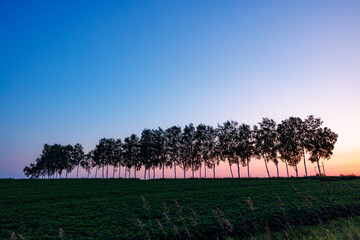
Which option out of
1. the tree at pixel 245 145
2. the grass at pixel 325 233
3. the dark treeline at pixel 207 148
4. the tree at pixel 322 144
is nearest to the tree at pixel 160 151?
the dark treeline at pixel 207 148

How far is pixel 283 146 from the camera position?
66.4 metres

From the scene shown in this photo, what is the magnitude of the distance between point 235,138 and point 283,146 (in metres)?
15.2

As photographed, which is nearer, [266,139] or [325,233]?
[325,233]

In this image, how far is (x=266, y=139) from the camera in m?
67.9

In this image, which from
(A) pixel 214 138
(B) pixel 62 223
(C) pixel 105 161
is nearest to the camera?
(B) pixel 62 223

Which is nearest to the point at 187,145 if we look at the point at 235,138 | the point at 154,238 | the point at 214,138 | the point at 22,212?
the point at 214,138

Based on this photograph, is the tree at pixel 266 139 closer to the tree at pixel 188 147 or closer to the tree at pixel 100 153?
the tree at pixel 188 147

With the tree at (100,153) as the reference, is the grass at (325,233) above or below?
below

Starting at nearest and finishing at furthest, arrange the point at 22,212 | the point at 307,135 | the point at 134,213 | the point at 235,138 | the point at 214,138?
the point at 134,213 → the point at 22,212 → the point at 307,135 → the point at 235,138 → the point at 214,138

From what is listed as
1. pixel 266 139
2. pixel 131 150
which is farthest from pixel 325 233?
pixel 131 150

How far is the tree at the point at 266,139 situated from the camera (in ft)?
221

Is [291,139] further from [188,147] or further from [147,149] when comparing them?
[147,149]

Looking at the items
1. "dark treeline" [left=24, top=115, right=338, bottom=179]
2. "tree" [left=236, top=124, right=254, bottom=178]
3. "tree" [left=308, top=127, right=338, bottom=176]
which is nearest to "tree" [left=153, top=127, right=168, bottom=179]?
"dark treeline" [left=24, top=115, right=338, bottom=179]

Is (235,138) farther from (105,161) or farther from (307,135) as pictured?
(105,161)
